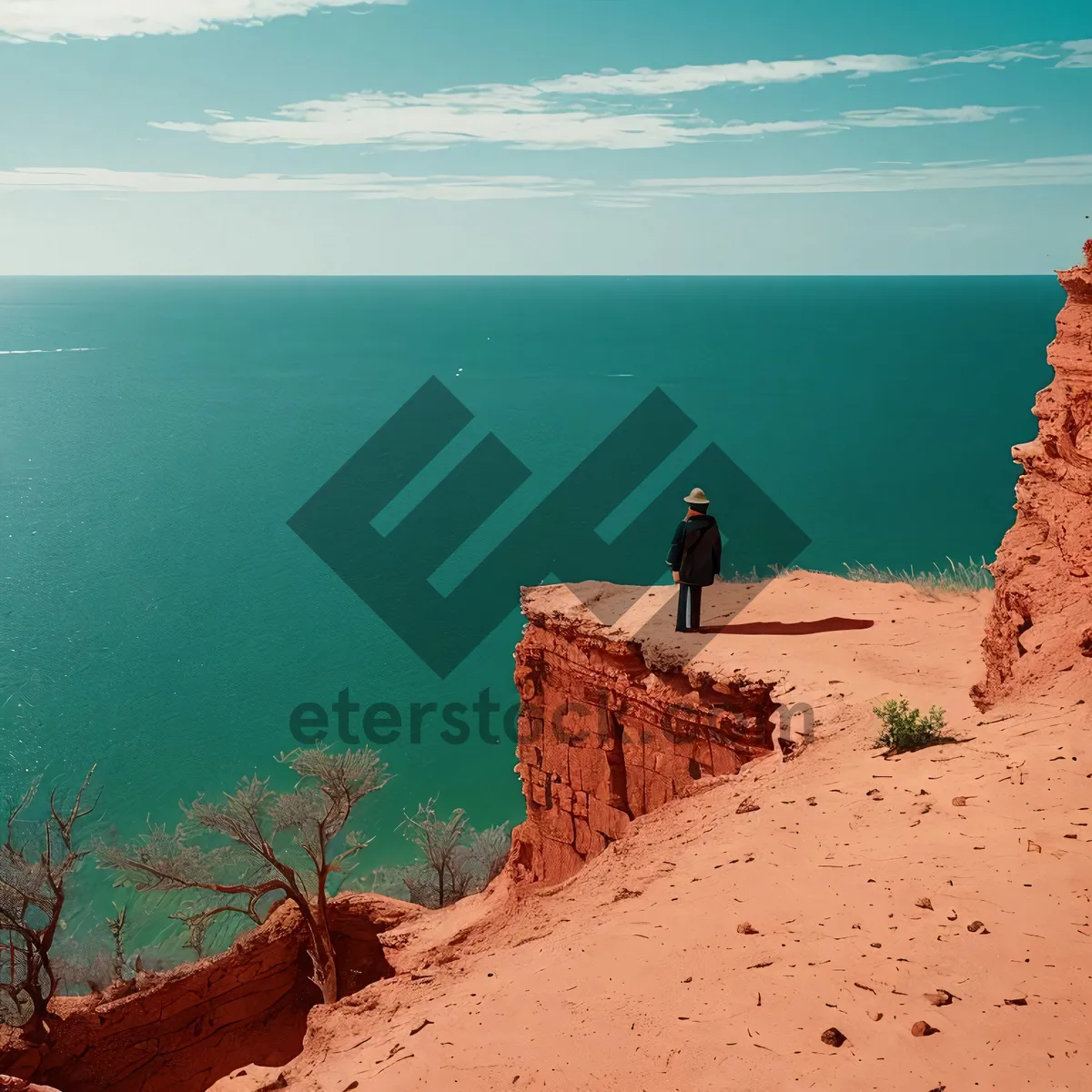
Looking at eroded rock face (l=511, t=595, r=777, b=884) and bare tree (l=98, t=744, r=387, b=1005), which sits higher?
eroded rock face (l=511, t=595, r=777, b=884)

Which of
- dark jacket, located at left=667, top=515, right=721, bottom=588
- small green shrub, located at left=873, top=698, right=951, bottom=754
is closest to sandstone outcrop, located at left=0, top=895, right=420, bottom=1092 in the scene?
dark jacket, located at left=667, top=515, right=721, bottom=588

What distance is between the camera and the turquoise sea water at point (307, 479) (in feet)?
124

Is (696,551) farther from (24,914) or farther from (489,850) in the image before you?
(489,850)

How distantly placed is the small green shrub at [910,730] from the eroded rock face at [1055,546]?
0.86 meters

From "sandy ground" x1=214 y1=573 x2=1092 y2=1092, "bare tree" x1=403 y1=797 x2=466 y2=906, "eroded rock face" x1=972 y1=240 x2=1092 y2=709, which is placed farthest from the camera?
"bare tree" x1=403 y1=797 x2=466 y2=906

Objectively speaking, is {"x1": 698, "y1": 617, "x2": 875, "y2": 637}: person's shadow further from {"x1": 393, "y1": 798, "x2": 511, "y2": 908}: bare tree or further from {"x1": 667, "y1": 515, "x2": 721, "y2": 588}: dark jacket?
{"x1": 393, "y1": 798, "x2": 511, "y2": 908}: bare tree

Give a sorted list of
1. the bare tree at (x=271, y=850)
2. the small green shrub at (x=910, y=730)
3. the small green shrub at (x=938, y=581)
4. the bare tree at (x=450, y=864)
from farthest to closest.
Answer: the bare tree at (x=450, y=864) → the bare tree at (x=271, y=850) → the small green shrub at (x=938, y=581) → the small green shrub at (x=910, y=730)

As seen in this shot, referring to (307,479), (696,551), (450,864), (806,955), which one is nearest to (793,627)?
(696,551)

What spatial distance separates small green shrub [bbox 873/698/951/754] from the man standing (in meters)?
3.67

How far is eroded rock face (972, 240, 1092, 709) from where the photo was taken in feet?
25.5

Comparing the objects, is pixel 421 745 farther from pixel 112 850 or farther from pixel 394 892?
pixel 112 850

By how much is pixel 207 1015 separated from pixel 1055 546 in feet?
46.7

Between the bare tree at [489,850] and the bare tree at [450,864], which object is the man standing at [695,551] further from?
the bare tree at [489,850]
